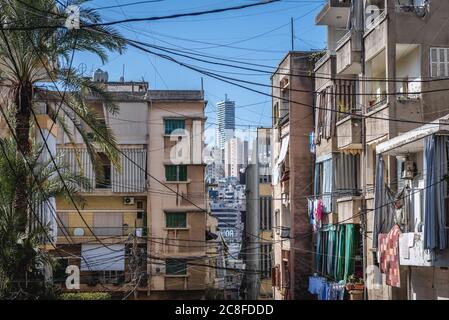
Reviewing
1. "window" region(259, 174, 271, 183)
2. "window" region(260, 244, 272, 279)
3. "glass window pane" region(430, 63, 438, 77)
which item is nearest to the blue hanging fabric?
"glass window pane" region(430, 63, 438, 77)

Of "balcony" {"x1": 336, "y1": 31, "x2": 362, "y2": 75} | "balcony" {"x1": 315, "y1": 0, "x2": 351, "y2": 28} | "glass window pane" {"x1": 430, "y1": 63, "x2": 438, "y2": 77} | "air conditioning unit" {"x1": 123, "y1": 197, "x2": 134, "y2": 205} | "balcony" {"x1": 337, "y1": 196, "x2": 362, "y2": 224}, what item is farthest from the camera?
"air conditioning unit" {"x1": 123, "y1": 197, "x2": 134, "y2": 205}

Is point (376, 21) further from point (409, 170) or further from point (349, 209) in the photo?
point (349, 209)

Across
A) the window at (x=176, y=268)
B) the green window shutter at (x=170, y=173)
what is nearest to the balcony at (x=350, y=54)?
the green window shutter at (x=170, y=173)

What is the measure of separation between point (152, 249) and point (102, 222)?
2.60 m

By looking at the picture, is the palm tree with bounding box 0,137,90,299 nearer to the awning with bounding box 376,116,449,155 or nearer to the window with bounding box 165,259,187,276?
A: the awning with bounding box 376,116,449,155

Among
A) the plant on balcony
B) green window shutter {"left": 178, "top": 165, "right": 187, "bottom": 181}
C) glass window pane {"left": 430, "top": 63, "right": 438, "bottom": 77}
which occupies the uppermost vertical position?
glass window pane {"left": 430, "top": 63, "right": 438, "bottom": 77}

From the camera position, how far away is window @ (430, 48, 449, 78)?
20.7 metres

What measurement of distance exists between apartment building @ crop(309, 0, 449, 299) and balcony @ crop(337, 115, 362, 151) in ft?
0.10

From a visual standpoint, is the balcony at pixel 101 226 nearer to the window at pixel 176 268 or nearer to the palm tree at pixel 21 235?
the window at pixel 176 268

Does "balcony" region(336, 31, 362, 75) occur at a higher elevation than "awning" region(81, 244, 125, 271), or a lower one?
higher

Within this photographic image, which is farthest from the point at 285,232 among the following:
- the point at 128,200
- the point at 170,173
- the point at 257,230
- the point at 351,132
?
the point at 351,132

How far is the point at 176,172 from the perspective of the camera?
117 ft
